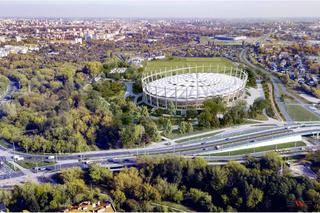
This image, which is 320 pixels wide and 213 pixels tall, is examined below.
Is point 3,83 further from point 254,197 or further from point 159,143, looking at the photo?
point 254,197

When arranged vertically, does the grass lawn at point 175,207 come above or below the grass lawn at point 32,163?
below

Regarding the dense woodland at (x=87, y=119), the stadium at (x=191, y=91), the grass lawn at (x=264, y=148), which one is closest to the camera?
the grass lawn at (x=264, y=148)

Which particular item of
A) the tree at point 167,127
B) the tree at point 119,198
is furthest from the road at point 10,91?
the tree at point 119,198

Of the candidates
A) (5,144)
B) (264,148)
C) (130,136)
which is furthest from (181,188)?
(5,144)

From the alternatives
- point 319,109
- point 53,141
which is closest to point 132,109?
point 53,141

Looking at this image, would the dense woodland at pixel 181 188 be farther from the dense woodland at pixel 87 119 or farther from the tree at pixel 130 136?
the dense woodland at pixel 87 119

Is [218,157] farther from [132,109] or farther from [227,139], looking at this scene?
[132,109]
